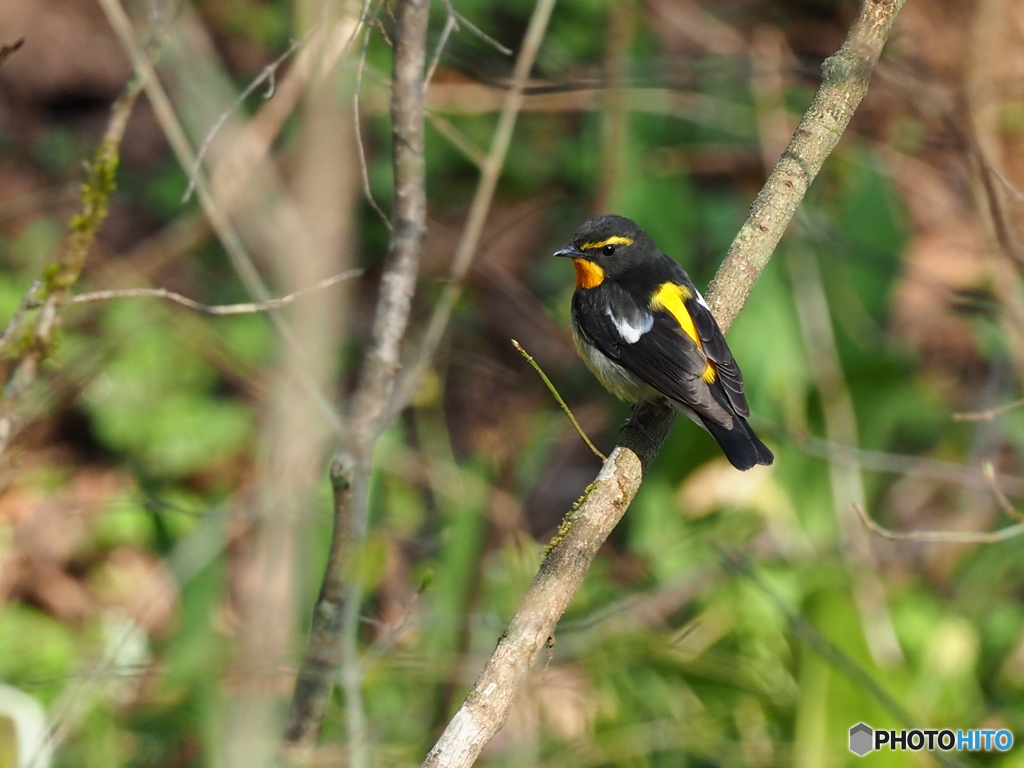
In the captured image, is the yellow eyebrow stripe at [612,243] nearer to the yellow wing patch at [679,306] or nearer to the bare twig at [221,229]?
the yellow wing patch at [679,306]

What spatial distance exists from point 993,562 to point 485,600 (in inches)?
99.2

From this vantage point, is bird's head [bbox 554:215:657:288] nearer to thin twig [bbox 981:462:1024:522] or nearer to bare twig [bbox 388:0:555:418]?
bare twig [bbox 388:0:555:418]

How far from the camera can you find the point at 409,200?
8.48ft

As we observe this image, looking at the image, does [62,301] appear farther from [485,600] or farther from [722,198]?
[722,198]

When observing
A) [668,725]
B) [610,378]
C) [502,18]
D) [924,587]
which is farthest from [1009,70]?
[668,725]

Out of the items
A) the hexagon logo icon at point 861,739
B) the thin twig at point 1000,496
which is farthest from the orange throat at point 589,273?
the hexagon logo icon at point 861,739

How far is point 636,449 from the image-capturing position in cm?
277

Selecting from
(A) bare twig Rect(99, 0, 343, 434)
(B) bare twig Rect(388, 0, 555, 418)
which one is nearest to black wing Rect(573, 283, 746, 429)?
(B) bare twig Rect(388, 0, 555, 418)

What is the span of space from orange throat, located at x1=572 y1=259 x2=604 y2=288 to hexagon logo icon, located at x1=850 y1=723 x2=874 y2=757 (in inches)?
79.0

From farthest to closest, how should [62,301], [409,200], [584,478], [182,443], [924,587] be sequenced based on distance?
1. [584,478]
2. [182,443]
3. [924,587]
4. [409,200]
5. [62,301]

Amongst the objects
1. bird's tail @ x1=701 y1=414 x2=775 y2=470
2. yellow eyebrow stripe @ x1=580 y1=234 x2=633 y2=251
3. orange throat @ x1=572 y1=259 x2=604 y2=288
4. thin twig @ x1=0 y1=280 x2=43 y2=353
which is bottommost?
bird's tail @ x1=701 y1=414 x2=775 y2=470

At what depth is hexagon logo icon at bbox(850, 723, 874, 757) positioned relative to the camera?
12.5 feet

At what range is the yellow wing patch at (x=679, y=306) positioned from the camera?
3699 mm

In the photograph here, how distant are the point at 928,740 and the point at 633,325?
6.61ft
